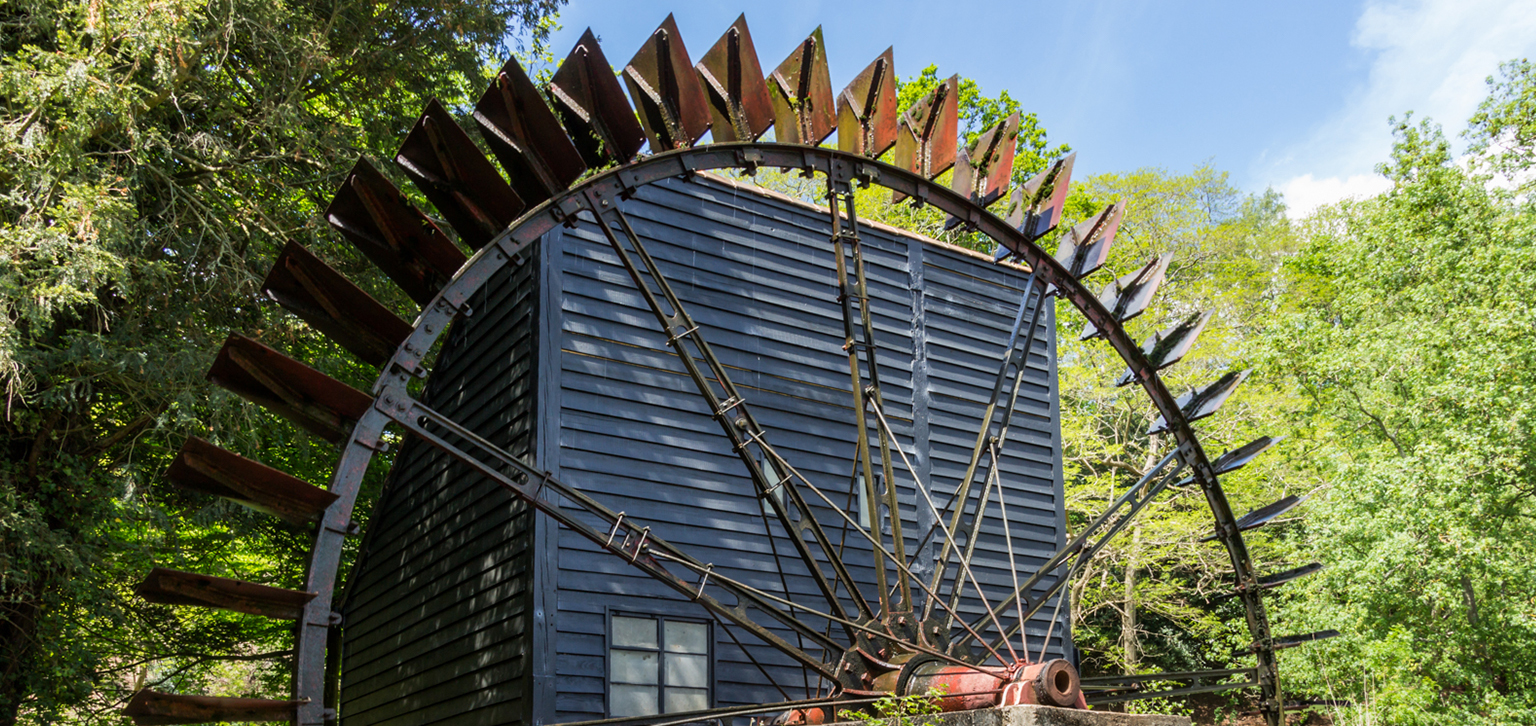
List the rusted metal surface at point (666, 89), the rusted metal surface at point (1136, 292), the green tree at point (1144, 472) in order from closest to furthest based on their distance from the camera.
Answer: the rusted metal surface at point (666, 89) → the rusted metal surface at point (1136, 292) → the green tree at point (1144, 472)

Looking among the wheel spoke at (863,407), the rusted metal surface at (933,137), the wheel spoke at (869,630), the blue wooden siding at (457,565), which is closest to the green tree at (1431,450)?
the rusted metal surface at (933,137)

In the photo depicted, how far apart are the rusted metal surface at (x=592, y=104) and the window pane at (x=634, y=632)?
11.1ft

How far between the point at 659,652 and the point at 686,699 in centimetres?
41

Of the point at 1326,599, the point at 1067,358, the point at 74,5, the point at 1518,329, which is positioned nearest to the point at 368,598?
the point at 74,5

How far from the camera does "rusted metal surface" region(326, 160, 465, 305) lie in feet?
20.0

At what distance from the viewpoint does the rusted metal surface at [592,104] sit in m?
6.67

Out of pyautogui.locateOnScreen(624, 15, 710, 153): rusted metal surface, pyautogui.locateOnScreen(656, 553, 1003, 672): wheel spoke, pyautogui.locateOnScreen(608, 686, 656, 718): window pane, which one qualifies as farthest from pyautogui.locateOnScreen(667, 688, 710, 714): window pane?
pyautogui.locateOnScreen(624, 15, 710, 153): rusted metal surface

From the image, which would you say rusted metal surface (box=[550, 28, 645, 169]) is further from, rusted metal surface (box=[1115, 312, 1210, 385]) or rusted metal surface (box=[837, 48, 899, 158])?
rusted metal surface (box=[1115, 312, 1210, 385])

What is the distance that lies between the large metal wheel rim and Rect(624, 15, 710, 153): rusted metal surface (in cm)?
26

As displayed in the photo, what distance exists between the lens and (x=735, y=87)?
7.38 meters

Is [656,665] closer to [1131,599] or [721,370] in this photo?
[721,370]

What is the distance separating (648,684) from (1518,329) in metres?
12.1

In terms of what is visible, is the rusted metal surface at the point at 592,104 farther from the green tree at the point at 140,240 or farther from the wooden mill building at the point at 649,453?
the green tree at the point at 140,240

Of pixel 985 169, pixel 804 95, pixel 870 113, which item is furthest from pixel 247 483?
pixel 985 169
